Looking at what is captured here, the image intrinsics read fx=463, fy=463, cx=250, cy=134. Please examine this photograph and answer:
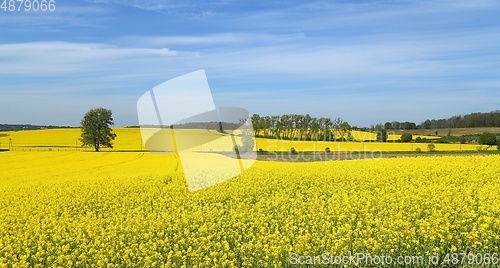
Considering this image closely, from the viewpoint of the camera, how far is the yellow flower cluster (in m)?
8.12

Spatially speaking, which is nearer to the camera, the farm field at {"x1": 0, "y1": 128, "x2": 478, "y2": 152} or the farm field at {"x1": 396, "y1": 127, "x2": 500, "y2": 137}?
the farm field at {"x1": 0, "y1": 128, "x2": 478, "y2": 152}

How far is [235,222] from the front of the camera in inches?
395

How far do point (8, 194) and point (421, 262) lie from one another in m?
13.0

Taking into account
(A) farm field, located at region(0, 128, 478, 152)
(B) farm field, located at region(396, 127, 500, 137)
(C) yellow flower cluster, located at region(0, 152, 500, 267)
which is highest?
(B) farm field, located at region(396, 127, 500, 137)

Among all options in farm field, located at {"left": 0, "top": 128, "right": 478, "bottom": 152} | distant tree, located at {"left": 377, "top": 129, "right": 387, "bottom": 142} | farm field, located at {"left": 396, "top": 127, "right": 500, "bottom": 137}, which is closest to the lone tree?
farm field, located at {"left": 0, "top": 128, "right": 478, "bottom": 152}

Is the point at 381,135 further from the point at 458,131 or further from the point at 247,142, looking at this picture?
the point at 247,142

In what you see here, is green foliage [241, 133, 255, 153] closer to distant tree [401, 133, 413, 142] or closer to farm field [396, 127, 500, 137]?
distant tree [401, 133, 413, 142]

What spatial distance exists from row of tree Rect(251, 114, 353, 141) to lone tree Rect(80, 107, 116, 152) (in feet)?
64.0

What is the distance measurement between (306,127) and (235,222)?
160ft

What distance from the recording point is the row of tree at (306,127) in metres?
57.7

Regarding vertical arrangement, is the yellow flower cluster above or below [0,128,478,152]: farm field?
below

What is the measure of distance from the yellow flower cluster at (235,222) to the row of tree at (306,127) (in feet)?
135

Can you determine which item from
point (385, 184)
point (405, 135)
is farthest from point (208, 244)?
point (405, 135)

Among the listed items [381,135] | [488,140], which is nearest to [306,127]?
[381,135]
